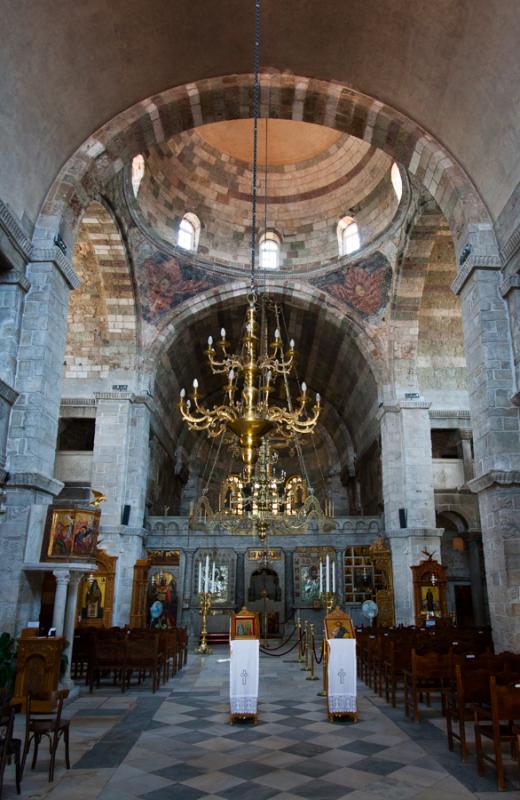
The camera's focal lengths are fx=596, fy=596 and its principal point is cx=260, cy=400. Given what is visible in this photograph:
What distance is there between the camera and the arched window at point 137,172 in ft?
56.4

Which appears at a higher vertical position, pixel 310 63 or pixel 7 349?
pixel 310 63

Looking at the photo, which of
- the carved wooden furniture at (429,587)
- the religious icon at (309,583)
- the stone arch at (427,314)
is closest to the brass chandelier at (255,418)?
the religious icon at (309,583)

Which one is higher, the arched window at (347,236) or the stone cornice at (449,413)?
the arched window at (347,236)

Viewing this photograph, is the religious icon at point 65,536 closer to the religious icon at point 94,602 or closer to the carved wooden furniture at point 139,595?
the religious icon at point 94,602

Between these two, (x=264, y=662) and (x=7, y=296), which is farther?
(x=264, y=662)

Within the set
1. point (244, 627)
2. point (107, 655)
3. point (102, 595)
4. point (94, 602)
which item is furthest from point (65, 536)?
point (94, 602)

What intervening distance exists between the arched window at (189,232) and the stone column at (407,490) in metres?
8.32

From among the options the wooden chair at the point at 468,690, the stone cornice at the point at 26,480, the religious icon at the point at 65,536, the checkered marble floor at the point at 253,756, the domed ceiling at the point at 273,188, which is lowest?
the checkered marble floor at the point at 253,756


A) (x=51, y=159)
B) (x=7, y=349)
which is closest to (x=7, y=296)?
(x=7, y=349)

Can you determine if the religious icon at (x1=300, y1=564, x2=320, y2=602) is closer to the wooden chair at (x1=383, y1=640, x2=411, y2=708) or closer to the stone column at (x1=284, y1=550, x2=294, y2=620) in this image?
the stone column at (x1=284, y1=550, x2=294, y2=620)

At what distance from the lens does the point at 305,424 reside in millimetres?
10297

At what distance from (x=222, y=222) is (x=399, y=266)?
260 inches

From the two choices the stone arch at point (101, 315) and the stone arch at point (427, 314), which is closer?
the stone arch at point (427, 314)

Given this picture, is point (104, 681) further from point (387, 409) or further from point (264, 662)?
point (387, 409)
